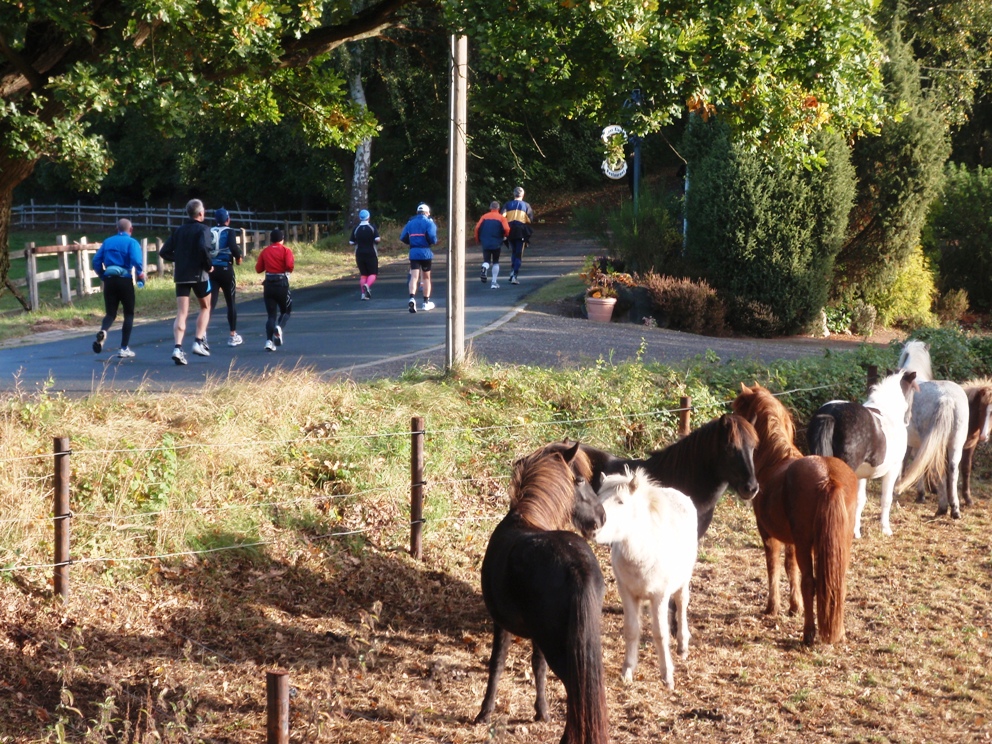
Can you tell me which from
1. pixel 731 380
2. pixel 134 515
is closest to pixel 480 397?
pixel 731 380

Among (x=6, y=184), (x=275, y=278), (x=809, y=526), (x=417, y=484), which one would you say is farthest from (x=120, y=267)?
(x=809, y=526)

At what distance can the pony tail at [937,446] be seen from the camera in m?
10.3

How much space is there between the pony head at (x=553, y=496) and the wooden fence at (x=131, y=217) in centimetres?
3736

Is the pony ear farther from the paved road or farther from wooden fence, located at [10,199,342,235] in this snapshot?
wooden fence, located at [10,199,342,235]

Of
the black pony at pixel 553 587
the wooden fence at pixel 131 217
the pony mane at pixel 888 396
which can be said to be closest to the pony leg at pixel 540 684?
the black pony at pixel 553 587

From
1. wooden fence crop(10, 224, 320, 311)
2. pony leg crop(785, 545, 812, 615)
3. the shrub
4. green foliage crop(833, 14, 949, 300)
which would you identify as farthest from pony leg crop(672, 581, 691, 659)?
wooden fence crop(10, 224, 320, 311)

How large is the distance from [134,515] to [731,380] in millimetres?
7035

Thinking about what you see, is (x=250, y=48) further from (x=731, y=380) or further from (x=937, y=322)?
(x=937, y=322)

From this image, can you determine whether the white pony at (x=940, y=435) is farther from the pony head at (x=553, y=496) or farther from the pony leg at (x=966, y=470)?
the pony head at (x=553, y=496)

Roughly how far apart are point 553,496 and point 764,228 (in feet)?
47.9

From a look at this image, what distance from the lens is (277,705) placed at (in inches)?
160

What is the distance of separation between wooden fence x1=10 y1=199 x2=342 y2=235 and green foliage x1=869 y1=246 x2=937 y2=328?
26.5 metres

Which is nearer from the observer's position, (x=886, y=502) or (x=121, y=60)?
(x=121, y=60)

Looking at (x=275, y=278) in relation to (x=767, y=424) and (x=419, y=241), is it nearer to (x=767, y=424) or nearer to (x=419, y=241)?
(x=419, y=241)
